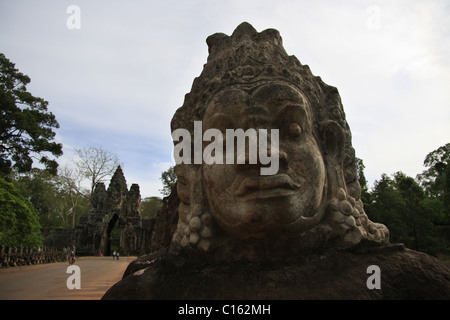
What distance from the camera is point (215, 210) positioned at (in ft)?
6.24

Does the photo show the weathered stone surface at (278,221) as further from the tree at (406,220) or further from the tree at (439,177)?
the tree at (439,177)

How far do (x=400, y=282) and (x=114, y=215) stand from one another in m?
20.5

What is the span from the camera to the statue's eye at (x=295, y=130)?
1878 millimetres

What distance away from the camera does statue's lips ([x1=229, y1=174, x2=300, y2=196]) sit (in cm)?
167

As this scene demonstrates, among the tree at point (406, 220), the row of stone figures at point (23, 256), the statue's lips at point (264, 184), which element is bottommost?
the row of stone figures at point (23, 256)

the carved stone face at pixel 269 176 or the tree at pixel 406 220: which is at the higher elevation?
the carved stone face at pixel 269 176

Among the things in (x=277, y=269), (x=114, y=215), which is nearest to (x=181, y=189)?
(x=277, y=269)

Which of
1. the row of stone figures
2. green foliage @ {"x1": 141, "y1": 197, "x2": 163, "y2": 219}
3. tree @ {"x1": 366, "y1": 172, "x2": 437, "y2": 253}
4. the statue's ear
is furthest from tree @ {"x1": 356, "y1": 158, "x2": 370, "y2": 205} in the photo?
green foliage @ {"x1": 141, "y1": 197, "x2": 163, "y2": 219}

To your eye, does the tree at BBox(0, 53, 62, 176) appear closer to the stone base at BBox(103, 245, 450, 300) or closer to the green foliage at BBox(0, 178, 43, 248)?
the green foliage at BBox(0, 178, 43, 248)

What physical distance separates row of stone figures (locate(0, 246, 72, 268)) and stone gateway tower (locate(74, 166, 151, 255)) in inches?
132

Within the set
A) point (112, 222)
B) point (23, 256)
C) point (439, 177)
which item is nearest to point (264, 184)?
point (23, 256)

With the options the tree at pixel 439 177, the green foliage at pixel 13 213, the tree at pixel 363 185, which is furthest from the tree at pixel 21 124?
the tree at pixel 439 177

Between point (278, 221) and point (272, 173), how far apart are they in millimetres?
288

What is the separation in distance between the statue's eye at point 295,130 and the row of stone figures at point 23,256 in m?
10.1
